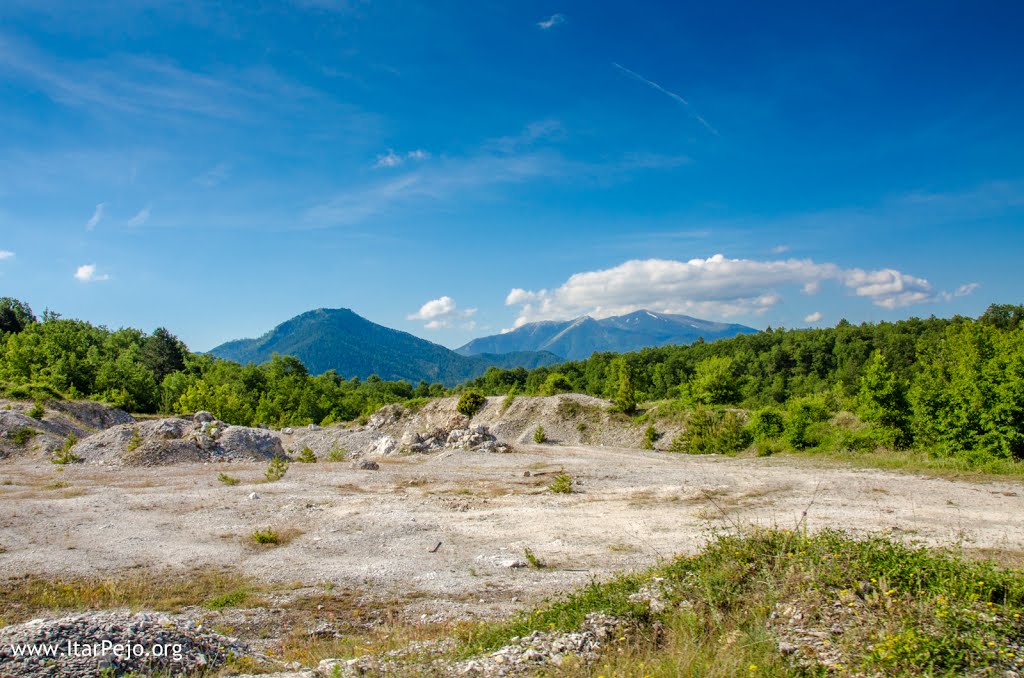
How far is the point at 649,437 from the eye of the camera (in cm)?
4466

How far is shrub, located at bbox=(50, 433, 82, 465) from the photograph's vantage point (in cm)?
2950

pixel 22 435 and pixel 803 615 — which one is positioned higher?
pixel 803 615

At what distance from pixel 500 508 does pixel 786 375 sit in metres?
87.1

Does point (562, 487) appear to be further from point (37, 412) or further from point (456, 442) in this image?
point (37, 412)

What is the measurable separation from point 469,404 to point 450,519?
146 feet

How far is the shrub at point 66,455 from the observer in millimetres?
29500

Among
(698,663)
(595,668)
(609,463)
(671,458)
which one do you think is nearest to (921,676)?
(698,663)

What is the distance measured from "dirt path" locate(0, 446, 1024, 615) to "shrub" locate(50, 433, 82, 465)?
3592 mm

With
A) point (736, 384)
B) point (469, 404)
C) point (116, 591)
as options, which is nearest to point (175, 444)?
point (116, 591)

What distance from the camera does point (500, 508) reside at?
18.8 meters

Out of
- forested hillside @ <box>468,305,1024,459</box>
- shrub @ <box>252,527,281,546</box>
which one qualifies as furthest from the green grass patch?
forested hillside @ <box>468,305,1024,459</box>

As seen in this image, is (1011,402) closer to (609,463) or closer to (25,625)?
(609,463)

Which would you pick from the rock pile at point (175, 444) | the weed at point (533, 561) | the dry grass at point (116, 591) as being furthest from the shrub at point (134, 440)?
the weed at point (533, 561)

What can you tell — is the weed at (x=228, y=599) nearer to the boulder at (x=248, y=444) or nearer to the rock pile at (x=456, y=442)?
the boulder at (x=248, y=444)
